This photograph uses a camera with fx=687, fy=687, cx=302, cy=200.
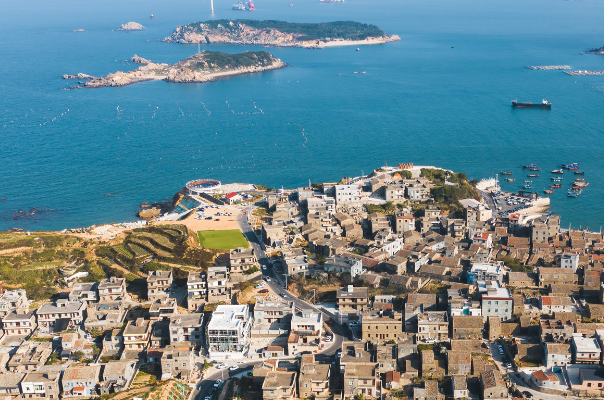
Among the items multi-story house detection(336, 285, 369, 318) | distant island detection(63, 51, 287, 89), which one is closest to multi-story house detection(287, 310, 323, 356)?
multi-story house detection(336, 285, 369, 318)

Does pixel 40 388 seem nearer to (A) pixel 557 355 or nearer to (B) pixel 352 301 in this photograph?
(B) pixel 352 301

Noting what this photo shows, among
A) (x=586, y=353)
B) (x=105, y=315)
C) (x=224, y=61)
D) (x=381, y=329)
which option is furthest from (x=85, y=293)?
(x=224, y=61)

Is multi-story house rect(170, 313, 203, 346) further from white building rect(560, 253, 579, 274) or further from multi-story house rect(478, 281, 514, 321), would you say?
white building rect(560, 253, 579, 274)

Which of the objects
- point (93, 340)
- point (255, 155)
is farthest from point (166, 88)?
point (93, 340)

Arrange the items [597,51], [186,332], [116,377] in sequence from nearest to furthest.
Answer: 1. [116,377]
2. [186,332]
3. [597,51]

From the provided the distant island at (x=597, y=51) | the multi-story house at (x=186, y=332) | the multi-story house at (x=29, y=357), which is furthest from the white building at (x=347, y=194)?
the distant island at (x=597, y=51)

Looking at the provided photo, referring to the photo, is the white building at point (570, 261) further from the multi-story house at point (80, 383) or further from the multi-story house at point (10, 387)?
the multi-story house at point (10, 387)
